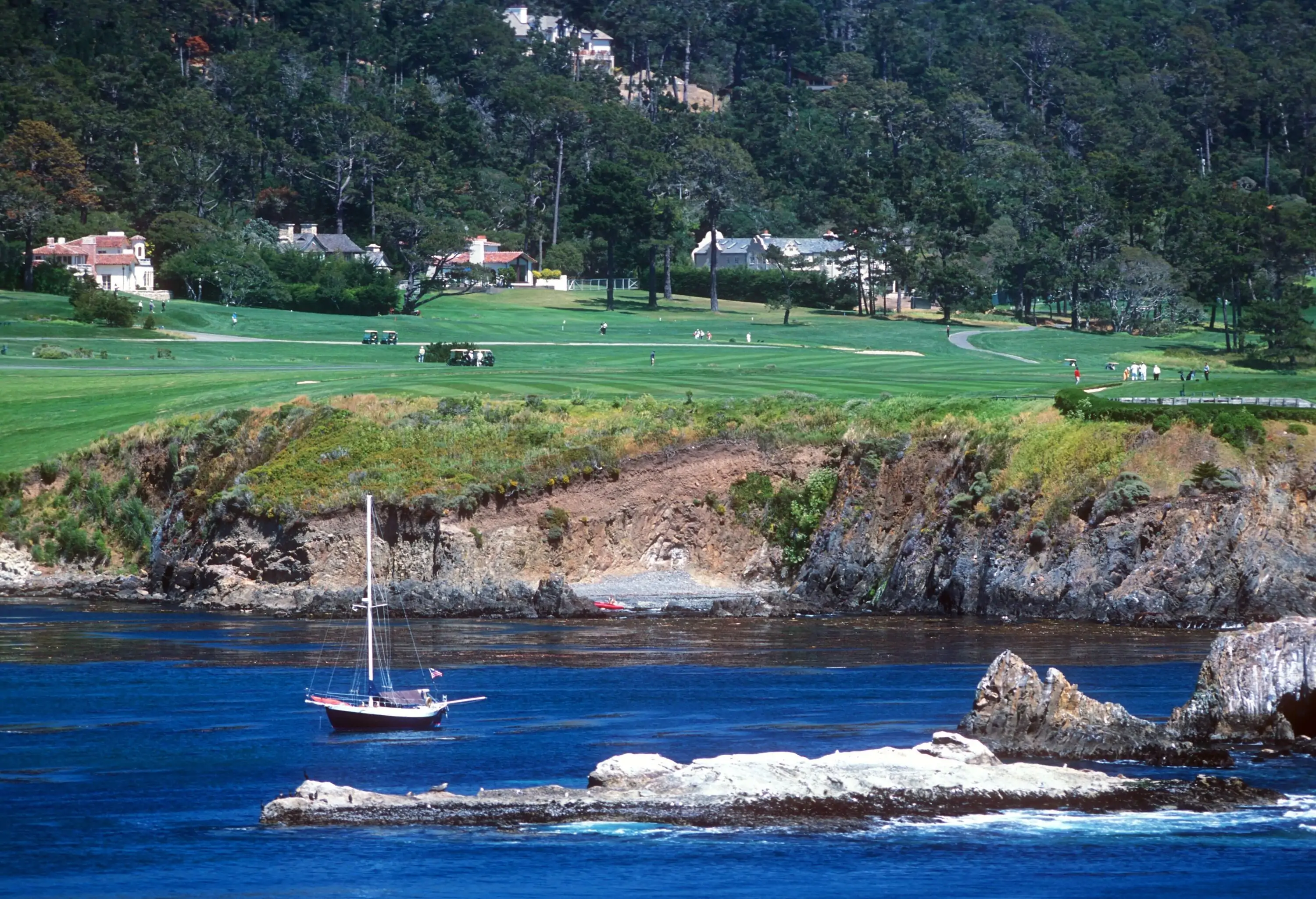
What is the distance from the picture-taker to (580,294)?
191 m

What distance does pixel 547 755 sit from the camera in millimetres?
44969

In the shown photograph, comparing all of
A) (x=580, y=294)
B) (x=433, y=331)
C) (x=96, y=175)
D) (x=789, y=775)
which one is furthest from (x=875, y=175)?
(x=789, y=775)

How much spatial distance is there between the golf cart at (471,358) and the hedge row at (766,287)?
235 feet

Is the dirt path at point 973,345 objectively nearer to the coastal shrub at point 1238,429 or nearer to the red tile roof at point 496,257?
the red tile roof at point 496,257

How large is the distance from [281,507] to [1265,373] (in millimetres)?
71621

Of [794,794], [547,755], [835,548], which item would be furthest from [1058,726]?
[835,548]

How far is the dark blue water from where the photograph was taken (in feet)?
114

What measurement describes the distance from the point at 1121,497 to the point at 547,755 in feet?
98.1

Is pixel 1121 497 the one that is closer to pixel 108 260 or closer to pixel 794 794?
pixel 794 794

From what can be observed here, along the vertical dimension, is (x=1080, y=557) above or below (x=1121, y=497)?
below

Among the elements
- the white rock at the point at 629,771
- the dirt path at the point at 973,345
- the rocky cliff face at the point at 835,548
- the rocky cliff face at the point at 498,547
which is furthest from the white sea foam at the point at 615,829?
the dirt path at the point at 973,345

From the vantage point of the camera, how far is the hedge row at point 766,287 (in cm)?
18212

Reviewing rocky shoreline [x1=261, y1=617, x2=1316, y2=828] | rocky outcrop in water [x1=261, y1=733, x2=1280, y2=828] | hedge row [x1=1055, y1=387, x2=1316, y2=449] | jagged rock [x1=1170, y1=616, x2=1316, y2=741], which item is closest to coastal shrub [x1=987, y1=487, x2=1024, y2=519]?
hedge row [x1=1055, y1=387, x2=1316, y2=449]

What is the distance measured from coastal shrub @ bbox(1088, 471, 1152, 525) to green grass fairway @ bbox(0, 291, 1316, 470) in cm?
1789
